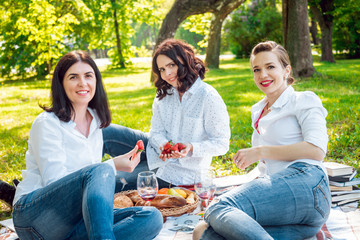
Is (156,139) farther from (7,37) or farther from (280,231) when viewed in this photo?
(7,37)

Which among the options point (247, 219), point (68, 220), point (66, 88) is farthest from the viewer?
point (66, 88)

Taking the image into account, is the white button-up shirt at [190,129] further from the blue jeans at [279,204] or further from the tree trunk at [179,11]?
the tree trunk at [179,11]

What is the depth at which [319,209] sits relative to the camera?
245cm

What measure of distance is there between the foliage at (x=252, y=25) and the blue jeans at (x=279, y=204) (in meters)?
22.2

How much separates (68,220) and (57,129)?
2.18ft

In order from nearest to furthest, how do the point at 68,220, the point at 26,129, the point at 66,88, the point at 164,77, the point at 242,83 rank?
the point at 68,220 < the point at 66,88 < the point at 164,77 < the point at 26,129 < the point at 242,83

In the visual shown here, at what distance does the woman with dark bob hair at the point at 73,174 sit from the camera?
7.57 feet

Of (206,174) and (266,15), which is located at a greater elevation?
(266,15)

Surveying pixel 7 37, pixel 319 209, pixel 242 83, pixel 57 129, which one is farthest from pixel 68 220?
pixel 7 37

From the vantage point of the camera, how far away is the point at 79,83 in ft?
9.45

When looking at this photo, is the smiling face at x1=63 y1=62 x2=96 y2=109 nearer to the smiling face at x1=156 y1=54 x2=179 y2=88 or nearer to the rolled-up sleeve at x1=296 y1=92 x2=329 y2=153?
the smiling face at x1=156 y1=54 x2=179 y2=88

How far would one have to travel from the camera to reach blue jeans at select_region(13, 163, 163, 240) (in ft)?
7.34

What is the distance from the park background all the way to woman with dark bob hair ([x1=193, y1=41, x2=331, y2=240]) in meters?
2.06

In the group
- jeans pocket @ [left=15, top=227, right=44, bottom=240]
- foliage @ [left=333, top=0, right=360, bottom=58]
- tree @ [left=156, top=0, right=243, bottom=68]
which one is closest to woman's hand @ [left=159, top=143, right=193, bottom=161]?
jeans pocket @ [left=15, top=227, right=44, bottom=240]
